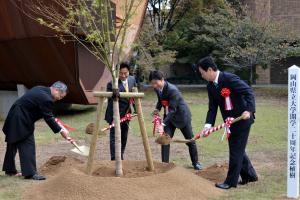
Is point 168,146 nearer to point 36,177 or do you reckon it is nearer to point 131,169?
point 131,169

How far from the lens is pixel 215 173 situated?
7801 mm

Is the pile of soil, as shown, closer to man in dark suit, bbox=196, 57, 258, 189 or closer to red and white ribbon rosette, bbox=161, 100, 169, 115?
man in dark suit, bbox=196, 57, 258, 189

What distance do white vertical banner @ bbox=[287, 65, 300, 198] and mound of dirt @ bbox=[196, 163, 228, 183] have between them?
1.48 m

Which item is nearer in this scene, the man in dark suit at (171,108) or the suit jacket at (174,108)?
the man in dark suit at (171,108)

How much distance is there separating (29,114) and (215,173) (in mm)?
2921

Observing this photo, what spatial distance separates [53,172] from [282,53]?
751 inches

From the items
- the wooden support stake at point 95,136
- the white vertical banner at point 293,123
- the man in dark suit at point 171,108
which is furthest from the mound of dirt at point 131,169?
the white vertical banner at point 293,123

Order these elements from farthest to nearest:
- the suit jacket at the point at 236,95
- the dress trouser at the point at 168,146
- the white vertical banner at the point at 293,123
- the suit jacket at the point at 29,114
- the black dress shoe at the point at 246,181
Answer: the dress trouser at the point at 168,146, the suit jacket at the point at 29,114, the black dress shoe at the point at 246,181, the suit jacket at the point at 236,95, the white vertical banner at the point at 293,123

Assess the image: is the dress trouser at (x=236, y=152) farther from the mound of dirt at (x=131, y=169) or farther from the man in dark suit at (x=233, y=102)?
the mound of dirt at (x=131, y=169)

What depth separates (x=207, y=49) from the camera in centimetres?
2920

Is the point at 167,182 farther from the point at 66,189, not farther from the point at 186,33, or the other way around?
the point at 186,33

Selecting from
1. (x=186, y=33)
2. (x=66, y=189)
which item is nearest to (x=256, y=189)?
(x=66, y=189)

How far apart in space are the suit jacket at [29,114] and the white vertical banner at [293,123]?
10.9ft

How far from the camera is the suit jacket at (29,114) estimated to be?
7516 millimetres
